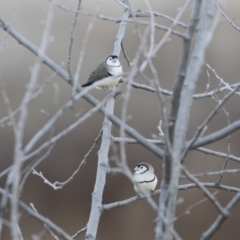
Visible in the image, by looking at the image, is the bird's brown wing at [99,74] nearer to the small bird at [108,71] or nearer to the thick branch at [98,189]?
the small bird at [108,71]

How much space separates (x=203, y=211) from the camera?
10.5ft

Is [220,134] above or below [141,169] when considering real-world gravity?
below

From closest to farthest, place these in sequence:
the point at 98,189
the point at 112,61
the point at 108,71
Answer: the point at 98,189 < the point at 112,61 < the point at 108,71

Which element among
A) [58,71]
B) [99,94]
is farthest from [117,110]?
[58,71]

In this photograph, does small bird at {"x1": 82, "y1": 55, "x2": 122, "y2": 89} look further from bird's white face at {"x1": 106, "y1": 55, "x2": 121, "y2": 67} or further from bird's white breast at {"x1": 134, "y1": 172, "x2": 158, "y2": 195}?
bird's white breast at {"x1": 134, "y1": 172, "x2": 158, "y2": 195}

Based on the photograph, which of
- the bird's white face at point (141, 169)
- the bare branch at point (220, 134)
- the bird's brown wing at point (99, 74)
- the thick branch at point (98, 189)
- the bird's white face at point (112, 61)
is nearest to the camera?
the bare branch at point (220, 134)

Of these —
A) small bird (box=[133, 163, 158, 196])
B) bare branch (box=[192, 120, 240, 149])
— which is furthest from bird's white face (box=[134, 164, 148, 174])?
bare branch (box=[192, 120, 240, 149])

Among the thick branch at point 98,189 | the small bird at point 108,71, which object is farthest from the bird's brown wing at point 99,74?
the thick branch at point 98,189

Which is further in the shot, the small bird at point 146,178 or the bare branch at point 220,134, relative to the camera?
the small bird at point 146,178

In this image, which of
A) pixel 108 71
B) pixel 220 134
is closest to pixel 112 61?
pixel 108 71

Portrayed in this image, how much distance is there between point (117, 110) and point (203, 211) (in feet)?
2.74

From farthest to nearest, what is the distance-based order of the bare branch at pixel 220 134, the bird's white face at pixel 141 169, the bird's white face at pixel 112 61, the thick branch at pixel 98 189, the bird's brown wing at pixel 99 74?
the bird's white face at pixel 141 169, the bird's brown wing at pixel 99 74, the bird's white face at pixel 112 61, the thick branch at pixel 98 189, the bare branch at pixel 220 134

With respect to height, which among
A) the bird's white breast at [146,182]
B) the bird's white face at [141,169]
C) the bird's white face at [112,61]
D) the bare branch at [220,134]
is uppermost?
the bird's white face at [112,61]

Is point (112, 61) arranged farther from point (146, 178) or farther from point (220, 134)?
point (220, 134)
